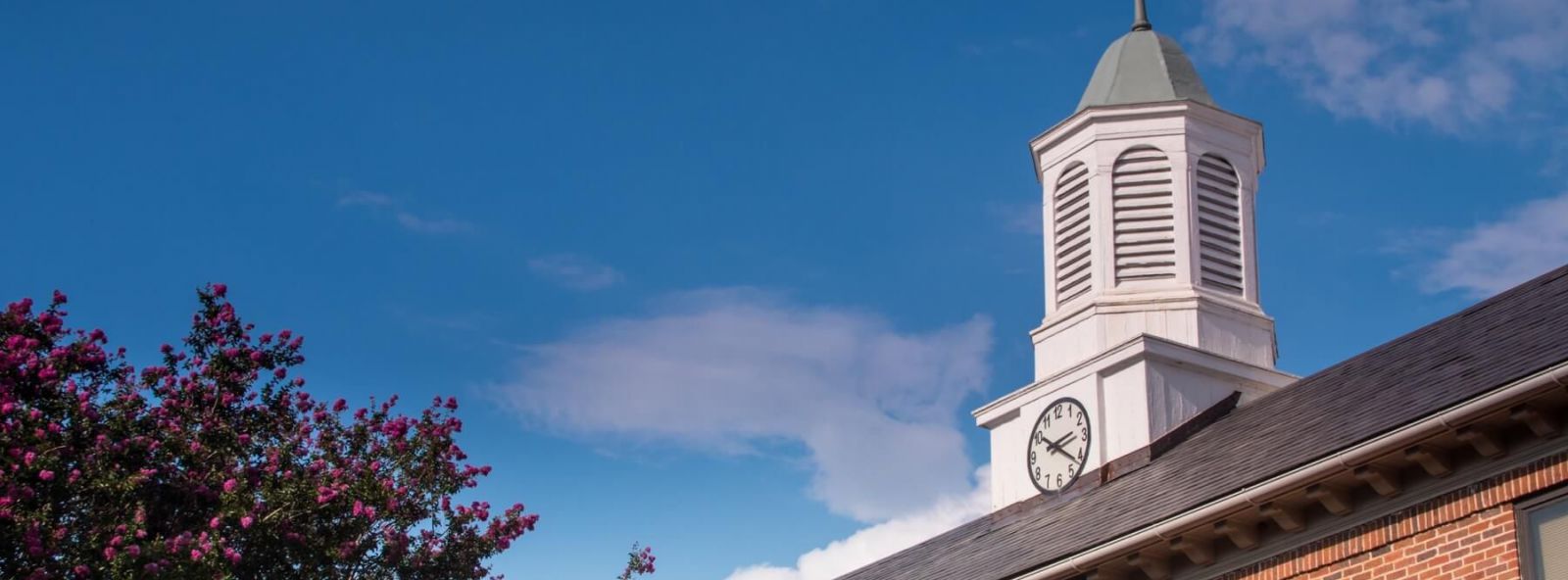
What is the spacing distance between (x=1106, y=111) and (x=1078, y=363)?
3535 millimetres

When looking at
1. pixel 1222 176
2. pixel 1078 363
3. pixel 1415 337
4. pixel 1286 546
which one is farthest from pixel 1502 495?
pixel 1222 176

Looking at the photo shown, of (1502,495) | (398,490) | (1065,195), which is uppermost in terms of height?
(1065,195)

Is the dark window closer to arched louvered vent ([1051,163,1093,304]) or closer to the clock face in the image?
the clock face

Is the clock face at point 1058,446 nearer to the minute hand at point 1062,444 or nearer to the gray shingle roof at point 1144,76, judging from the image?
the minute hand at point 1062,444

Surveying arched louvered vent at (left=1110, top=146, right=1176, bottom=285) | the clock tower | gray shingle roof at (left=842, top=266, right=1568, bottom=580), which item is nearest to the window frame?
gray shingle roof at (left=842, top=266, right=1568, bottom=580)

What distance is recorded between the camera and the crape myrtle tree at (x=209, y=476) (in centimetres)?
1988

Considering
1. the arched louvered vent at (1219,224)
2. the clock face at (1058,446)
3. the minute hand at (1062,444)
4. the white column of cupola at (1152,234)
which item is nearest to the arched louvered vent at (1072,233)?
the white column of cupola at (1152,234)

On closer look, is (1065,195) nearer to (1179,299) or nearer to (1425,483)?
(1179,299)

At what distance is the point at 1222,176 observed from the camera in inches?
998

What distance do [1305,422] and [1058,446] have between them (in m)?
6.04

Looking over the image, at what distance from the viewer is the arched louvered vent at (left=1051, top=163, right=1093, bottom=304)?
25047mm

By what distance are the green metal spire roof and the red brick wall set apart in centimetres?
1096

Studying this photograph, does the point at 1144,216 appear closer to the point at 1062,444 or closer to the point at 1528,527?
the point at 1062,444

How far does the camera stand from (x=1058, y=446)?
23750mm
